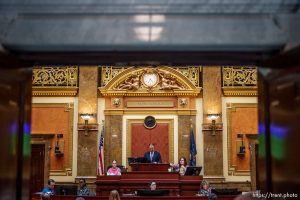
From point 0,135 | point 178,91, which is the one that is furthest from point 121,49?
point 178,91

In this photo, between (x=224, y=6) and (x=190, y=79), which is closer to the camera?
(x=224, y=6)

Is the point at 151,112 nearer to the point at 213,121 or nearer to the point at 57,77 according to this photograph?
the point at 213,121

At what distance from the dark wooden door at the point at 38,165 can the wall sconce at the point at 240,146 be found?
653 cm

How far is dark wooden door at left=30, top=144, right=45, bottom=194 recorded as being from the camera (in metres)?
16.4

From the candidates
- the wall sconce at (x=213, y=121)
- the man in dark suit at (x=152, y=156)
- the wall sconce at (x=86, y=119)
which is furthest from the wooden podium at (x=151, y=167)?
the wall sconce at (x=86, y=119)

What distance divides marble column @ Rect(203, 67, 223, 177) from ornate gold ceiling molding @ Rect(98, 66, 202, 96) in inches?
15.4

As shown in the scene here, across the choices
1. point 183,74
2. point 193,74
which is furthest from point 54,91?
point 193,74

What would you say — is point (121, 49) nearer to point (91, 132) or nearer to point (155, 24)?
point (155, 24)

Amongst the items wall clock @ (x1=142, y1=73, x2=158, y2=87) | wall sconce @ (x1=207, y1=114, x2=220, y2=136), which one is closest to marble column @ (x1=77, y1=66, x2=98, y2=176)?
wall clock @ (x1=142, y1=73, x2=158, y2=87)

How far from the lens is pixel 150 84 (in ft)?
54.3

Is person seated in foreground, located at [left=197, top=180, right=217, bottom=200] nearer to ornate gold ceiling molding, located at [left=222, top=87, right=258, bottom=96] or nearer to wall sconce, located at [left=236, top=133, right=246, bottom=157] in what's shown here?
wall sconce, located at [left=236, top=133, right=246, bottom=157]

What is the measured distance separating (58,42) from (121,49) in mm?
464

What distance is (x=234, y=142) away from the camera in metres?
16.3

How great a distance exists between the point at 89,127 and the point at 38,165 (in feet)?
7.17
